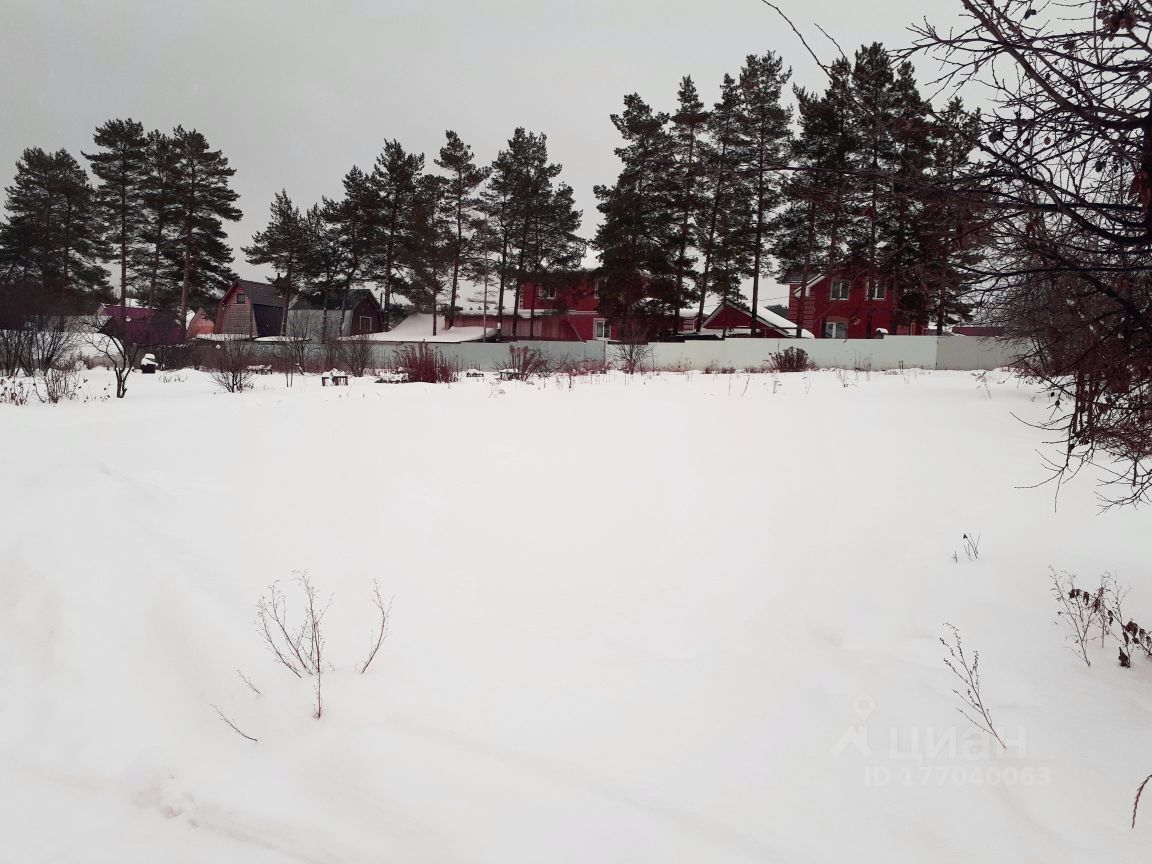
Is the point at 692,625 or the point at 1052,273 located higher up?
the point at 1052,273

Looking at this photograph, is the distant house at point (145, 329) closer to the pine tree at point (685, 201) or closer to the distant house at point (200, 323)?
the pine tree at point (685, 201)

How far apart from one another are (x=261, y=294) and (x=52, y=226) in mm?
10976

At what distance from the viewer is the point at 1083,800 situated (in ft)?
6.88

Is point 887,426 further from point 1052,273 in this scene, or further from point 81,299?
point 81,299

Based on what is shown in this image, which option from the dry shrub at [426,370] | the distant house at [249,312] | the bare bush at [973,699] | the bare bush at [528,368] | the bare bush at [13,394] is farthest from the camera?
the distant house at [249,312]

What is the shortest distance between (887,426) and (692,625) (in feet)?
19.7

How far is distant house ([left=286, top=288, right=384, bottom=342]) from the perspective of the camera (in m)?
38.2

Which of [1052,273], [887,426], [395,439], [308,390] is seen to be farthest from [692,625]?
[308,390]

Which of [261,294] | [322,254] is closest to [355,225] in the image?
[322,254]

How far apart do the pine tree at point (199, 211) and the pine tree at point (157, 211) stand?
30 cm

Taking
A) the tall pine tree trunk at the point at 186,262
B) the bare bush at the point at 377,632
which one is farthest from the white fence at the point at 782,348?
the bare bush at the point at 377,632

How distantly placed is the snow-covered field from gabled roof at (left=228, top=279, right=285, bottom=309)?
3966 centimetres

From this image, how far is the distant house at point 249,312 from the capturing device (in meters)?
41.4

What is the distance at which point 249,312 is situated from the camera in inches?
1630
